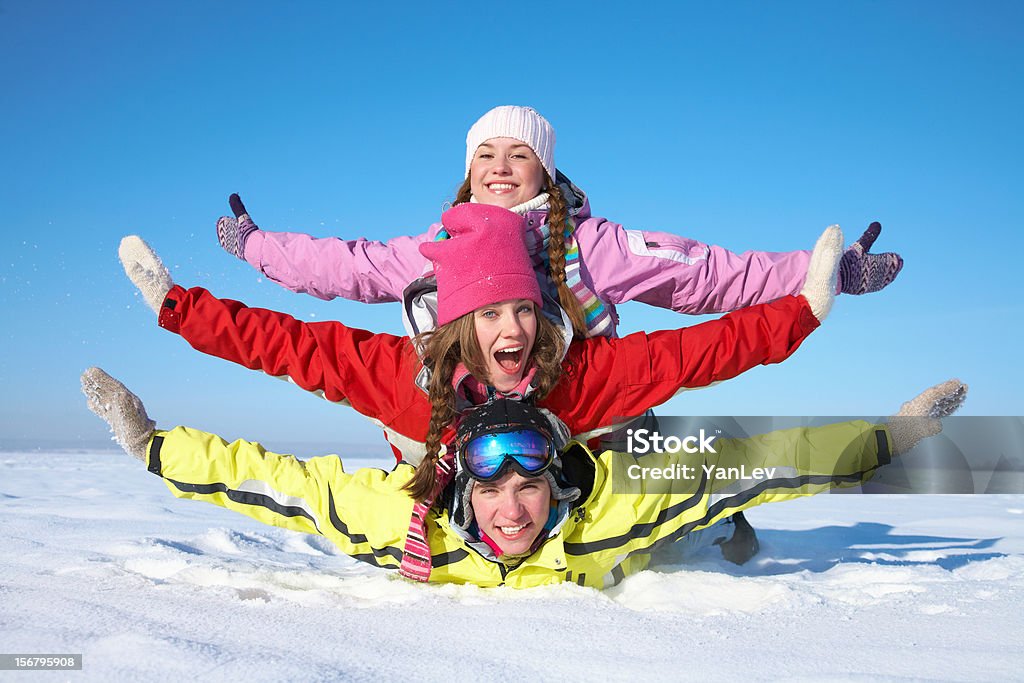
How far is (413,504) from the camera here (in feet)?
8.13

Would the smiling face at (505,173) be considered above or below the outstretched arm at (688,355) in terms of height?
above

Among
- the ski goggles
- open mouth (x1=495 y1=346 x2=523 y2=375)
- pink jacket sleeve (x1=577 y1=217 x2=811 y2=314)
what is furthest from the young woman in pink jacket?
the ski goggles

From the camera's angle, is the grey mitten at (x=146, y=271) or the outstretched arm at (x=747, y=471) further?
the grey mitten at (x=146, y=271)

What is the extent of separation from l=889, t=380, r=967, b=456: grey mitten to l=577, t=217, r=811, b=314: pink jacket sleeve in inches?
24.9

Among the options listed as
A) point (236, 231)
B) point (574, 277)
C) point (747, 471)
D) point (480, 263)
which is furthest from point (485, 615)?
point (236, 231)

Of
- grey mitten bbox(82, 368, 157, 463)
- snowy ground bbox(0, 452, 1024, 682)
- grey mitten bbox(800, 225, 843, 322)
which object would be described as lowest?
snowy ground bbox(0, 452, 1024, 682)

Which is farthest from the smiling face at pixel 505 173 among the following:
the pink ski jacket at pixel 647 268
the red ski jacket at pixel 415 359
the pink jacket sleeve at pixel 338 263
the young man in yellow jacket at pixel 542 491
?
the young man in yellow jacket at pixel 542 491

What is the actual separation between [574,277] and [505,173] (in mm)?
570

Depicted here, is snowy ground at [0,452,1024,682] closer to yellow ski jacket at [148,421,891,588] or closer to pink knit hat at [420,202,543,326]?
yellow ski jacket at [148,421,891,588]

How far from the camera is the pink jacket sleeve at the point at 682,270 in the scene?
2.95 m

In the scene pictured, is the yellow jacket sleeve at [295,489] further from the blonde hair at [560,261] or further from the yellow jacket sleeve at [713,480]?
the blonde hair at [560,261]

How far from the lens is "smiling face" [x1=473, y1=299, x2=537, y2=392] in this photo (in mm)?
2506

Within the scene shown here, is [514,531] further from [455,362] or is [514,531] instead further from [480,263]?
[480,263]

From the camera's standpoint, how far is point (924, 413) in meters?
2.50
